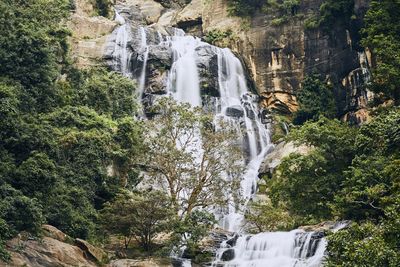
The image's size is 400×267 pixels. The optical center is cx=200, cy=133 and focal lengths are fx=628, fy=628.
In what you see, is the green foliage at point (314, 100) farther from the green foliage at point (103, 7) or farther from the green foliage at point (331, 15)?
the green foliage at point (103, 7)

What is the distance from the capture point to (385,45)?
34.1m

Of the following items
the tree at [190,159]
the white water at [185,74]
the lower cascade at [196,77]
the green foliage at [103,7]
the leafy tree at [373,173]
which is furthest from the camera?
the green foliage at [103,7]

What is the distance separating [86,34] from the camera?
4875 cm

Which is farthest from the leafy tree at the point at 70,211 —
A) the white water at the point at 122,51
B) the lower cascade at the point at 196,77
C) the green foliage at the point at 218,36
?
the green foliage at the point at 218,36

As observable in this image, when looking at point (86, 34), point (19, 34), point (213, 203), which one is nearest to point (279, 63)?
point (86, 34)

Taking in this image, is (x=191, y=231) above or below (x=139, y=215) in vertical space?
below

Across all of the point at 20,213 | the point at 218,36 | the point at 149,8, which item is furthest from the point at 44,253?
the point at 149,8

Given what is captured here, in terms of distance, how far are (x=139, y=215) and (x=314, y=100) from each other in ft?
77.0

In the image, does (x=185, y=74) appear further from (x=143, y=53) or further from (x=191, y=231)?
(x=191, y=231)

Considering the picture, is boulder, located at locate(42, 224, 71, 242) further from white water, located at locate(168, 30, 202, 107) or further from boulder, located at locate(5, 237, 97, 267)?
white water, located at locate(168, 30, 202, 107)

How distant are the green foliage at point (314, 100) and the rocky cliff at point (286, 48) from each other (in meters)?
0.57

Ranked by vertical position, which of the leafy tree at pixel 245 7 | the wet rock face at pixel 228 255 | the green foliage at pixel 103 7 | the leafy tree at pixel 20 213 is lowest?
the wet rock face at pixel 228 255

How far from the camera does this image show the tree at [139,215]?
86.1 feet

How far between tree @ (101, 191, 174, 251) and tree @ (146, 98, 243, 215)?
11.3ft
